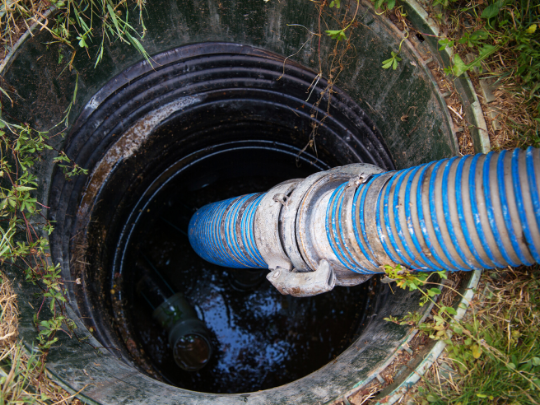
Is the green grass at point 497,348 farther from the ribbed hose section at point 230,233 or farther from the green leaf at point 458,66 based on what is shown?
the ribbed hose section at point 230,233

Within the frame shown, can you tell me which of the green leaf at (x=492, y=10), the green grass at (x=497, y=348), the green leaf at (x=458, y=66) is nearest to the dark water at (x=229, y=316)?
the green grass at (x=497, y=348)

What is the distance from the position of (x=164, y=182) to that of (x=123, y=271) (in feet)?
3.78

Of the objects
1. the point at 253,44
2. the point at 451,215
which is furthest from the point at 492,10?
the point at 253,44

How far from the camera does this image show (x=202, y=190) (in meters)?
4.98

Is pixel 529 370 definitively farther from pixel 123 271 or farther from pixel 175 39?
pixel 123 271

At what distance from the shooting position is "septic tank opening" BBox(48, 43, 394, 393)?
3.27 m

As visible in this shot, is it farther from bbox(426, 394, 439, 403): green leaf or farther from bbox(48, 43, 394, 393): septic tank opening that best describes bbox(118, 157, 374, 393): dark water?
bbox(426, 394, 439, 403): green leaf

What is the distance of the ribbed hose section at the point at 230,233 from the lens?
2.63 m

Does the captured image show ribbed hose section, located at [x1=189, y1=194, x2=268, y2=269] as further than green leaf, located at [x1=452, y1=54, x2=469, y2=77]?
Yes

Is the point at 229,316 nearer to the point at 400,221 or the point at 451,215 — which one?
the point at 400,221

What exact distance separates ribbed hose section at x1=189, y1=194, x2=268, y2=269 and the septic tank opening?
0.91 meters

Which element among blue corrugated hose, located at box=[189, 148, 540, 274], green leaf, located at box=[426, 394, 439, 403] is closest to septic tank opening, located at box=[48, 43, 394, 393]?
green leaf, located at box=[426, 394, 439, 403]

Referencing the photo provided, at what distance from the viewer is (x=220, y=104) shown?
365 centimetres

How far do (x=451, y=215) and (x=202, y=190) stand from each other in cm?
399
